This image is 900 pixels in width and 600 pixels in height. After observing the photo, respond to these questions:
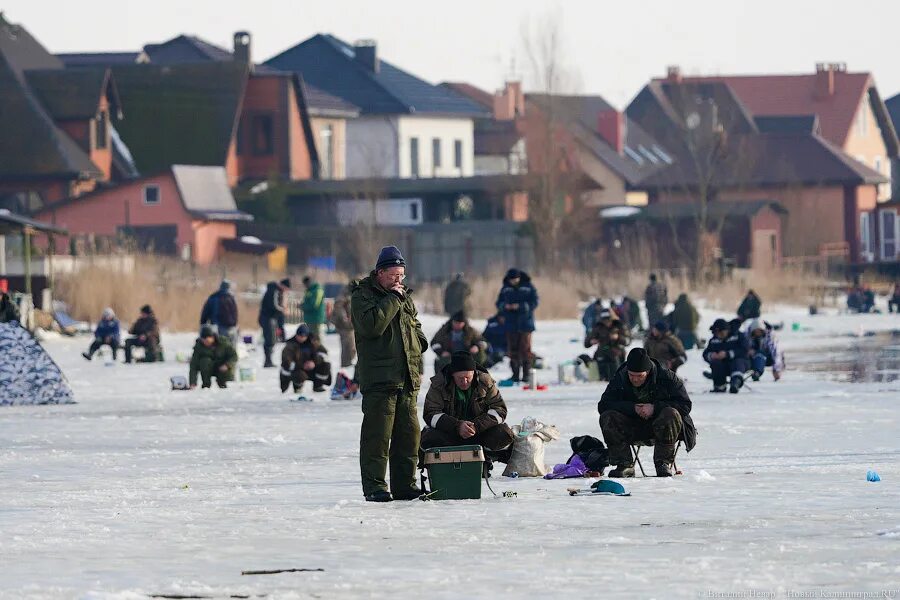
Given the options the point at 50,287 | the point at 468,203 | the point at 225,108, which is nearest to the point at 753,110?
the point at 468,203

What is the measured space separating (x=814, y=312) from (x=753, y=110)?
5083cm

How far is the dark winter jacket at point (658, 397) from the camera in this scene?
1566cm

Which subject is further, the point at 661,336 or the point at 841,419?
the point at 661,336

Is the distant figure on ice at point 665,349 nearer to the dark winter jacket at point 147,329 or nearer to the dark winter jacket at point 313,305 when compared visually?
the dark winter jacket at point 313,305

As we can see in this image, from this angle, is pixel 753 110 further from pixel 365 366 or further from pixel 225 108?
pixel 365 366

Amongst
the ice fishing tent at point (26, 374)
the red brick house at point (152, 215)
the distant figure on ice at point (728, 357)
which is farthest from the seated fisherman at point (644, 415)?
the red brick house at point (152, 215)

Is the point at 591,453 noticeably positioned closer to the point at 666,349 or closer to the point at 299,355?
the point at 666,349

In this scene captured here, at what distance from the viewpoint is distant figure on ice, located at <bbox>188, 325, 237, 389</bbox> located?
29.1m

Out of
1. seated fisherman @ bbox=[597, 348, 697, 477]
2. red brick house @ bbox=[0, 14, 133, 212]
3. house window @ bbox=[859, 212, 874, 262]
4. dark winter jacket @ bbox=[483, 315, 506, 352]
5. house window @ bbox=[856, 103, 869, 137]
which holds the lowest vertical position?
seated fisherman @ bbox=[597, 348, 697, 477]

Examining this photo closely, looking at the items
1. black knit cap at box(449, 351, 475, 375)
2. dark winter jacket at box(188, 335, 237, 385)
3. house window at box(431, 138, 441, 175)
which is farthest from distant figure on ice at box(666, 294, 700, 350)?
house window at box(431, 138, 441, 175)

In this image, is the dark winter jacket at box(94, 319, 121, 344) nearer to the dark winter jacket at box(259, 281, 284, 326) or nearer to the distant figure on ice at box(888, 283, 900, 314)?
the dark winter jacket at box(259, 281, 284, 326)

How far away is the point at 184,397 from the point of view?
90.7 ft

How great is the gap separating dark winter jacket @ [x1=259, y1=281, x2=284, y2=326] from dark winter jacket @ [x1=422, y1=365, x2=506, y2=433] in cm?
2021

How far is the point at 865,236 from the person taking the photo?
90188mm
